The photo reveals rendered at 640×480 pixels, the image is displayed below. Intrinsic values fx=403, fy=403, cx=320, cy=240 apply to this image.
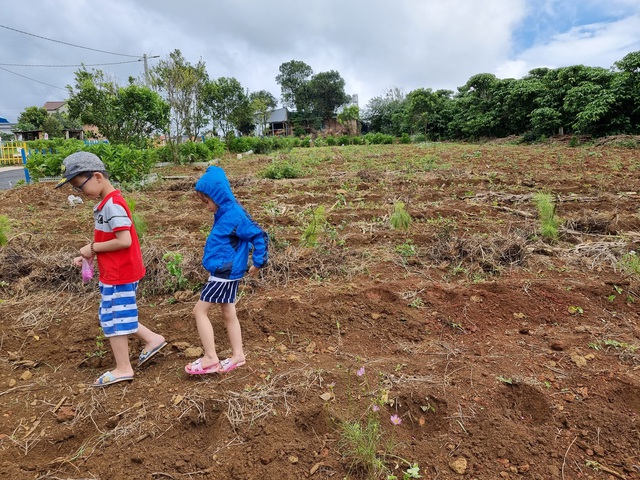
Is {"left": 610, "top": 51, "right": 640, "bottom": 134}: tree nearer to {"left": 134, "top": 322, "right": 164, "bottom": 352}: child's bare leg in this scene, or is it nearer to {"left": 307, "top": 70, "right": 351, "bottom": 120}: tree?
{"left": 134, "top": 322, "right": 164, "bottom": 352}: child's bare leg

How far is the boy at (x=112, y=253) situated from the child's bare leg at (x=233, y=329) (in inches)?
22.6

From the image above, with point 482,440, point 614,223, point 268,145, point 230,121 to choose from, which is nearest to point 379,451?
point 482,440

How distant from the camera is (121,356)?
2.53 meters

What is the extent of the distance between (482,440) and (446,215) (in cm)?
456

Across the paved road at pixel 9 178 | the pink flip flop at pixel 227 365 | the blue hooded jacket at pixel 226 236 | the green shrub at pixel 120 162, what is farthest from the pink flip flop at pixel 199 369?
the paved road at pixel 9 178

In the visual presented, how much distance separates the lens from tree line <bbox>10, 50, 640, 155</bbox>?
1404 cm

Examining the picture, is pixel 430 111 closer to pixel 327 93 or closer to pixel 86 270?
pixel 327 93

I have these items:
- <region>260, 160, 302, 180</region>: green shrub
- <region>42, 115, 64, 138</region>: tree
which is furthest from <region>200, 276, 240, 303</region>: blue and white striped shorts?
<region>42, 115, 64, 138</region>: tree

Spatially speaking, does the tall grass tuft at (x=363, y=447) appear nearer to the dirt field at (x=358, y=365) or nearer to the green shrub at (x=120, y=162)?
the dirt field at (x=358, y=365)

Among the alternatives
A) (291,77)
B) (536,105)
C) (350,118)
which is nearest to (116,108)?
(536,105)

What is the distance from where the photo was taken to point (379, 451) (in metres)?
1.91

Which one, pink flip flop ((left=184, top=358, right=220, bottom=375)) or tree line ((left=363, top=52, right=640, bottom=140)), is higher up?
tree line ((left=363, top=52, right=640, bottom=140))

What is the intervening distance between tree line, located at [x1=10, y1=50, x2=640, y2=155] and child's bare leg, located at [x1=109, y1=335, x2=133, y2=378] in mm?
13403

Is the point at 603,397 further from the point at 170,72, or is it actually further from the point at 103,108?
the point at 170,72
